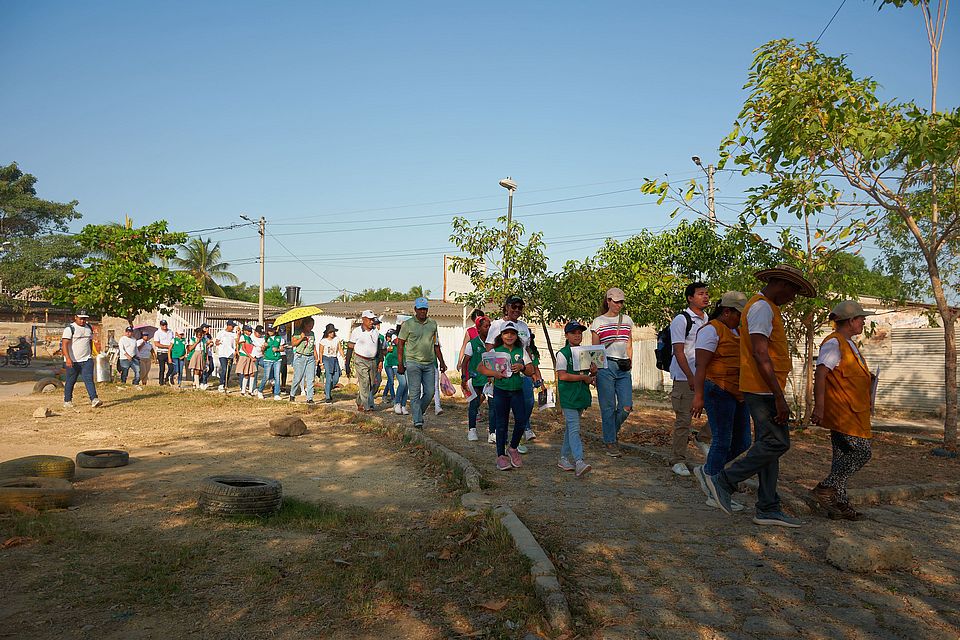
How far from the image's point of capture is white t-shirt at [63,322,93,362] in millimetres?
13391

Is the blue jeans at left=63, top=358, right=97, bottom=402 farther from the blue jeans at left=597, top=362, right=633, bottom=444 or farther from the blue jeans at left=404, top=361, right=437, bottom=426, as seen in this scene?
the blue jeans at left=597, top=362, right=633, bottom=444

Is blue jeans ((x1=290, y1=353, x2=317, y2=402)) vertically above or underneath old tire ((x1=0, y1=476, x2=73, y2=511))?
above

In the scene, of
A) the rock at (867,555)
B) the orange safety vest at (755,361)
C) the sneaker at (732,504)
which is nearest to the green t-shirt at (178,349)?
the sneaker at (732,504)

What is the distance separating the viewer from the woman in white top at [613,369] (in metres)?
7.65

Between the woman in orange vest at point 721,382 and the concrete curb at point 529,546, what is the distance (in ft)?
5.96

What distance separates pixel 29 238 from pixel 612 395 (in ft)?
155

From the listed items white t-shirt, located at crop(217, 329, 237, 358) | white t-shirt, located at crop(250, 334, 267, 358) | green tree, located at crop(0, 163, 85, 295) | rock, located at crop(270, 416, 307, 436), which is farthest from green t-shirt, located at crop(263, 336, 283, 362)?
green tree, located at crop(0, 163, 85, 295)

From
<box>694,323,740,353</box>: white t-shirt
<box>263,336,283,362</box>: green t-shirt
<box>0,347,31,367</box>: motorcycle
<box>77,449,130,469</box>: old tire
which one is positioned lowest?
<box>77,449,130,469</box>: old tire

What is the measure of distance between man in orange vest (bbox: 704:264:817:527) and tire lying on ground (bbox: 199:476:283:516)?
3.69m

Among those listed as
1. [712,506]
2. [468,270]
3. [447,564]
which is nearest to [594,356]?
[712,506]

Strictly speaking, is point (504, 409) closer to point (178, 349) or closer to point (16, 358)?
point (178, 349)

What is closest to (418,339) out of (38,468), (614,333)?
(614,333)

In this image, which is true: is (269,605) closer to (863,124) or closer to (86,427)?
(863,124)

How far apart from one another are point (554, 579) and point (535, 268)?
9.89 metres
